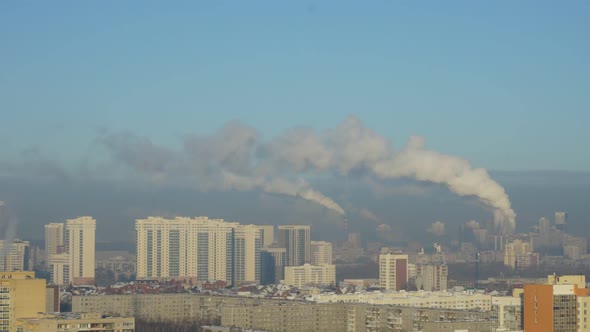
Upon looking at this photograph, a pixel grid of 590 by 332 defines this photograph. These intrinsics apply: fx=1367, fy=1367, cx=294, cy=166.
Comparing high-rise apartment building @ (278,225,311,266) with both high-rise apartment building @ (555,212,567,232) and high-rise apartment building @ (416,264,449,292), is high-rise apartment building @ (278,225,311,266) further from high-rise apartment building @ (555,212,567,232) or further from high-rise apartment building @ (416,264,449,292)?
high-rise apartment building @ (555,212,567,232)

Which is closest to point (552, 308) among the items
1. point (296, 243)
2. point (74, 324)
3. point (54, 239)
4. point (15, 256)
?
point (74, 324)

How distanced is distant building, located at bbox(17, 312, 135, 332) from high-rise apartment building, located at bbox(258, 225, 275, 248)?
3015 centimetres

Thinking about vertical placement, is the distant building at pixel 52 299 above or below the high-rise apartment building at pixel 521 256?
below

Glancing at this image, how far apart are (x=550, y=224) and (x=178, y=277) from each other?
1476 centimetres

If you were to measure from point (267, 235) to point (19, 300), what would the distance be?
29.6 metres

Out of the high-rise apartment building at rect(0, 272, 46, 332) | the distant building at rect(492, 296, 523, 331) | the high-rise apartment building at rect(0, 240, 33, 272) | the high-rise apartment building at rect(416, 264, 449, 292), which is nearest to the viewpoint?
the distant building at rect(492, 296, 523, 331)

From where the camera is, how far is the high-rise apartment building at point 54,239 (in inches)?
1933

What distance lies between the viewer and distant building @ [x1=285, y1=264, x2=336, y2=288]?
1914 inches

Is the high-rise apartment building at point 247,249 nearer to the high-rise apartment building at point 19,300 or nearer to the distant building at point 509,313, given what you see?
the distant building at point 509,313

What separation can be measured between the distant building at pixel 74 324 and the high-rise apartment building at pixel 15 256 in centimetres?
1724

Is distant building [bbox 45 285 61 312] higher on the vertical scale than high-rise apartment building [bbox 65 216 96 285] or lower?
lower

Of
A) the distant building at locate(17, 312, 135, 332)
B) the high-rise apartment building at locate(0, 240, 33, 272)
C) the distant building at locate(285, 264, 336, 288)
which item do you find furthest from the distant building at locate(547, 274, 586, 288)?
the distant building at locate(285, 264, 336, 288)

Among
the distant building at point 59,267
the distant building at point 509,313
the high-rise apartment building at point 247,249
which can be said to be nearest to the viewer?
the distant building at point 509,313

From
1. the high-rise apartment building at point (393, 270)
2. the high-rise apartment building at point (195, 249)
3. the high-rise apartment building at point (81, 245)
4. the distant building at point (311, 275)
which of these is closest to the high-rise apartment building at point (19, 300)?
the high-rise apartment building at point (393, 270)
